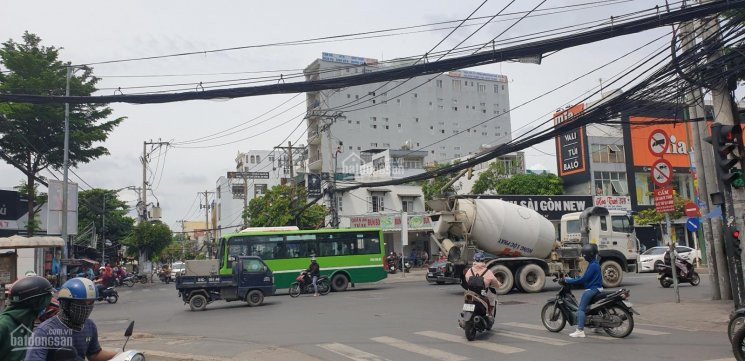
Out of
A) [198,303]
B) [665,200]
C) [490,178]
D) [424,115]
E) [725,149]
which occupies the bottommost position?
[198,303]

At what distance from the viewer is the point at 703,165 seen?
14828mm

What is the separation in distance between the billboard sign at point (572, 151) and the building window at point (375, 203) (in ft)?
49.4

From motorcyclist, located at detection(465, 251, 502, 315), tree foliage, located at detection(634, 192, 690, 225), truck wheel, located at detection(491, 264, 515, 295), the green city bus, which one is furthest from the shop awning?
tree foliage, located at detection(634, 192, 690, 225)

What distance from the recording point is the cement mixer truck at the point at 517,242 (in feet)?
63.4

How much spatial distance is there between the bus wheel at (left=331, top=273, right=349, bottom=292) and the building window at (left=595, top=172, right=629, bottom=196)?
26.3 metres

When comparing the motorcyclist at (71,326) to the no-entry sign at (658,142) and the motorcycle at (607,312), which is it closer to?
the motorcycle at (607,312)

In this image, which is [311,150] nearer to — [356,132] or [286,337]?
[356,132]

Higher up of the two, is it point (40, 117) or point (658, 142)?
point (40, 117)

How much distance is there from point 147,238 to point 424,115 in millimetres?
40567

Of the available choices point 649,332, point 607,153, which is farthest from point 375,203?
point 649,332

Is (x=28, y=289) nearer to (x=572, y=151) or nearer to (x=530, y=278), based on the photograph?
(x=530, y=278)

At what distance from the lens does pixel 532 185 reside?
4578cm

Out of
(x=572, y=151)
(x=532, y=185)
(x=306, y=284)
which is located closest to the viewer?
(x=306, y=284)

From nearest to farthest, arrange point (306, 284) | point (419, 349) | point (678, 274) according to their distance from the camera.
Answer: point (419, 349) → point (678, 274) → point (306, 284)
